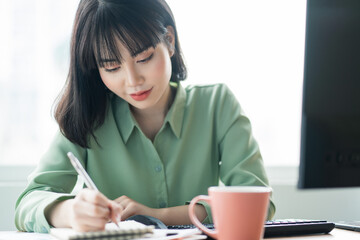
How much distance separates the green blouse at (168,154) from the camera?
4.33 feet

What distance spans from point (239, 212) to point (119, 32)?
67 centimetres

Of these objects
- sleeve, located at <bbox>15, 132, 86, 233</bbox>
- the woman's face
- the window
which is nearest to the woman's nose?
the woman's face

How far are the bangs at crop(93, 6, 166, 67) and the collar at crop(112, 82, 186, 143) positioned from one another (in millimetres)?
235

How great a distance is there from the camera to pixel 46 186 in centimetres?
121

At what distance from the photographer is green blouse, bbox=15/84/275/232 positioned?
52.0 inches

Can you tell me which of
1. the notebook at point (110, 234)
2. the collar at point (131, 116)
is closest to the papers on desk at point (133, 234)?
the notebook at point (110, 234)

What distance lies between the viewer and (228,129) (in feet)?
4.59

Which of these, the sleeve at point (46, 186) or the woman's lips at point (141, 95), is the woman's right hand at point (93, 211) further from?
the woman's lips at point (141, 95)

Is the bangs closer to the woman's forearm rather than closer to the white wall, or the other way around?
the woman's forearm

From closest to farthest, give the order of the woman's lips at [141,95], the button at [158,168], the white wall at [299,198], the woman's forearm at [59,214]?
the woman's forearm at [59,214] < the woman's lips at [141,95] < the button at [158,168] < the white wall at [299,198]

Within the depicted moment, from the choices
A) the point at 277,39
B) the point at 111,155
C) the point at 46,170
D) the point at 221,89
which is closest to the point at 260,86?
the point at 277,39

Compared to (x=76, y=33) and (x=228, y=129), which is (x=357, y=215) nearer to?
(x=228, y=129)

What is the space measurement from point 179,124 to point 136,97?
0.69 ft

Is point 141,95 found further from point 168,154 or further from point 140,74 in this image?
point 168,154
